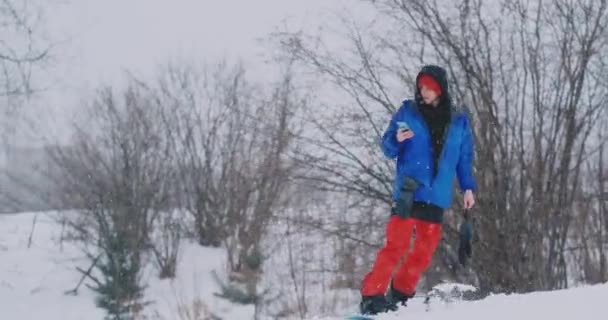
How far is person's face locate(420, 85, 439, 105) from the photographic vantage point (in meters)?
4.14

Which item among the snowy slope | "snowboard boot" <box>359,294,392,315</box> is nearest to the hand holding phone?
"snowboard boot" <box>359,294,392,315</box>

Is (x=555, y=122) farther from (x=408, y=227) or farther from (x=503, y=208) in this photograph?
(x=408, y=227)

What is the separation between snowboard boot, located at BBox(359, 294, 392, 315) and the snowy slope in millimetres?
13805

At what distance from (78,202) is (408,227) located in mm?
18556

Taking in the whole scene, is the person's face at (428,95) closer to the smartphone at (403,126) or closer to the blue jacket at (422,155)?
the blue jacket at (422,155)

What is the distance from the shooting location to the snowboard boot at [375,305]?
4.02m

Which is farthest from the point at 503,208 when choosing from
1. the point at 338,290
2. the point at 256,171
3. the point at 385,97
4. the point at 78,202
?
the point at 78,202

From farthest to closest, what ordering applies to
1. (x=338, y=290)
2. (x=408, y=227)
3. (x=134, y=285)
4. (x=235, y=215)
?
(x=235, y=215)
(x=134, y=285)
(x=338, y=290)
(x=408, y=227)

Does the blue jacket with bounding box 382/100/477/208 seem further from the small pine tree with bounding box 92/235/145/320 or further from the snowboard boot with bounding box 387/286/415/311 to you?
the small pine tree with bounding box 92/235/145/320

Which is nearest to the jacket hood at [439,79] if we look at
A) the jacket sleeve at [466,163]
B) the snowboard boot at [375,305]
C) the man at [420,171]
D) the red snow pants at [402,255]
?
the man at [420,171]

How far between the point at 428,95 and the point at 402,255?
3.23 feet

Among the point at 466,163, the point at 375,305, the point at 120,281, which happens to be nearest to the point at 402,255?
the point at 375,305

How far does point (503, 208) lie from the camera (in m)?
9.22

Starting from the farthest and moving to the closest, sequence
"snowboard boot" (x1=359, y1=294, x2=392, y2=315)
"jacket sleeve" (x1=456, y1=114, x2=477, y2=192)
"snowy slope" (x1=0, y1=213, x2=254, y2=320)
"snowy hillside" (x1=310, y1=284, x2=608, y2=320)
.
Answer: "snowy slope" (x1=0, y1=213, x2=254, y2=320)
"jacket sleeve" (x1=456, y1=114, x2=477, y2=192)
"snowboard boot" (x1=359, y1=294, x2=392, y2=315)
"snowy hillside" (x1=310, y1=284, x2=608, y2=320)
